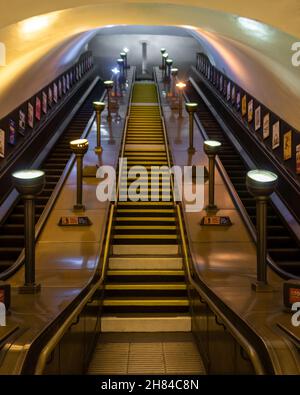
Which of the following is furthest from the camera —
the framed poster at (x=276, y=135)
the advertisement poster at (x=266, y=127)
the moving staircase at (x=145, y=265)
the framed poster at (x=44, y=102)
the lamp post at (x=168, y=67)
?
the lamp post at (x=168, y=67)

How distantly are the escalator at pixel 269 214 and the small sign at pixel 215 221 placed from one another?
2.17 feet

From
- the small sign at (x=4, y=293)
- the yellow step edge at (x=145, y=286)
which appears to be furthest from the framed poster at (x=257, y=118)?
the small sign at (x=4, y=293)

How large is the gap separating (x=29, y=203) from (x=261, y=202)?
213 cm

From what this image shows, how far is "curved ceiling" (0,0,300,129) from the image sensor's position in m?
6.94

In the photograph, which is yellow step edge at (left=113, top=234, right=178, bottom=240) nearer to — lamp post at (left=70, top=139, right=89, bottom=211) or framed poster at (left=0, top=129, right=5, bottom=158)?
lamp post at (left=70, top=139, right=89, bottom=211)

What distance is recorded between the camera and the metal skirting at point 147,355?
4.86 meters

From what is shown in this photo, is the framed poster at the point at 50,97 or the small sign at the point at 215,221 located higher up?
the framed poster at the point at 50,97

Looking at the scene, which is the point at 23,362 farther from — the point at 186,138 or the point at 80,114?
the point at 80,114

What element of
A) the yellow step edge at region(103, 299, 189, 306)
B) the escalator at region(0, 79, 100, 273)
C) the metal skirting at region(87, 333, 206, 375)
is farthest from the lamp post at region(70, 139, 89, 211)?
the metal skirting at region(87, 333, 206, 375)

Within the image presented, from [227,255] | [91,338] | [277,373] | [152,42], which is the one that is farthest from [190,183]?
[152,42]

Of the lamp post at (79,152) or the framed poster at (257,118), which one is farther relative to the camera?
the framed poster at (257,118)

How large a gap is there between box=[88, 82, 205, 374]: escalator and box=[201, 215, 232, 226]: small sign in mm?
522

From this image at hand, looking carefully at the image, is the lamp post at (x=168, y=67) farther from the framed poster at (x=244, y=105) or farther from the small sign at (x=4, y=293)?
the small sign at (x=4, y=293)

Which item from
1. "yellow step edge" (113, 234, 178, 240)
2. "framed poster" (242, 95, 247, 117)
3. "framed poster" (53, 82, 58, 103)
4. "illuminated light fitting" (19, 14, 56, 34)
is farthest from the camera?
"framed poster" (53, 82, 58, 103)
